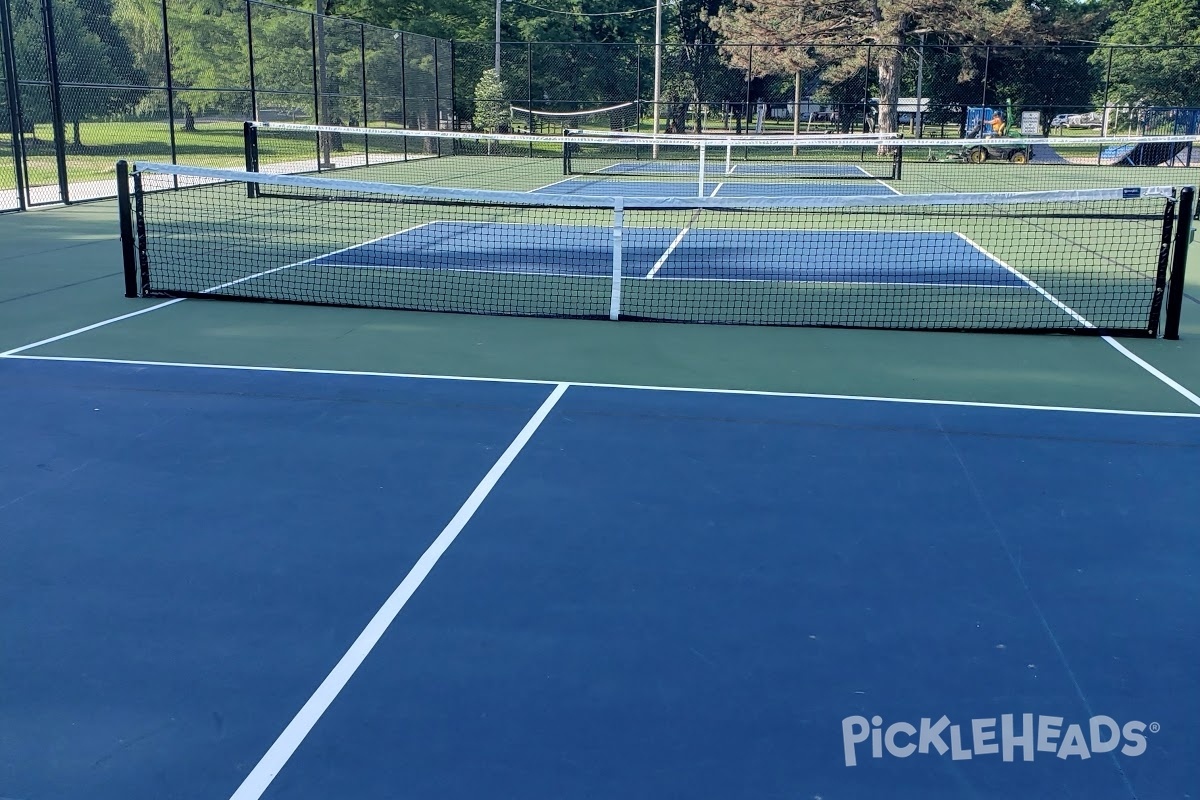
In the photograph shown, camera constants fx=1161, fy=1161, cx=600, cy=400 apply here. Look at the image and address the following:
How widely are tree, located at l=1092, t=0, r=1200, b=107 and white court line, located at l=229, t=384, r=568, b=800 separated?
1800 inches

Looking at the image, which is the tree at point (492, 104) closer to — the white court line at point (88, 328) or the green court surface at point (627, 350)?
the green court surface at point (627, 350)

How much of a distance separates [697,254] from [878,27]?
1189 inches

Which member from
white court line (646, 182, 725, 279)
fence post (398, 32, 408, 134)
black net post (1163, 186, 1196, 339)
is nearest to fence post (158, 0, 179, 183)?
white court line (646, 182, 725, 279)

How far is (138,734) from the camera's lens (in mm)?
3723

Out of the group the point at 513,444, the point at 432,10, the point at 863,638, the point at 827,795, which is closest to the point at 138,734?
the point at 827,795

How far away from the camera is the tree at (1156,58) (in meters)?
46.2

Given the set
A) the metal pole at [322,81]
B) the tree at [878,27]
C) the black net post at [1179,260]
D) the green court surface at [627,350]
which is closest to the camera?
the green court surface at [627,350]

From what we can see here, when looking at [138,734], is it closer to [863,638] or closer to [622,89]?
[863,638]

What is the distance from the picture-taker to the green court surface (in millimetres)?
8211

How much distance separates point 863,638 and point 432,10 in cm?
4419

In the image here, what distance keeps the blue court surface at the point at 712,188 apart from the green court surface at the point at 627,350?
12706 mm

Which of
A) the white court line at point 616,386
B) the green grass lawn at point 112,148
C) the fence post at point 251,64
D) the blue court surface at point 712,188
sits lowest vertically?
the white court line at point 616,386

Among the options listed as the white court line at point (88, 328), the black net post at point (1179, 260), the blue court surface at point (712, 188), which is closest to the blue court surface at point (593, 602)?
the white court line at point (88, 328)

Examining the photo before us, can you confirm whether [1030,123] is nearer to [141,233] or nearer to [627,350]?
[627,350]
